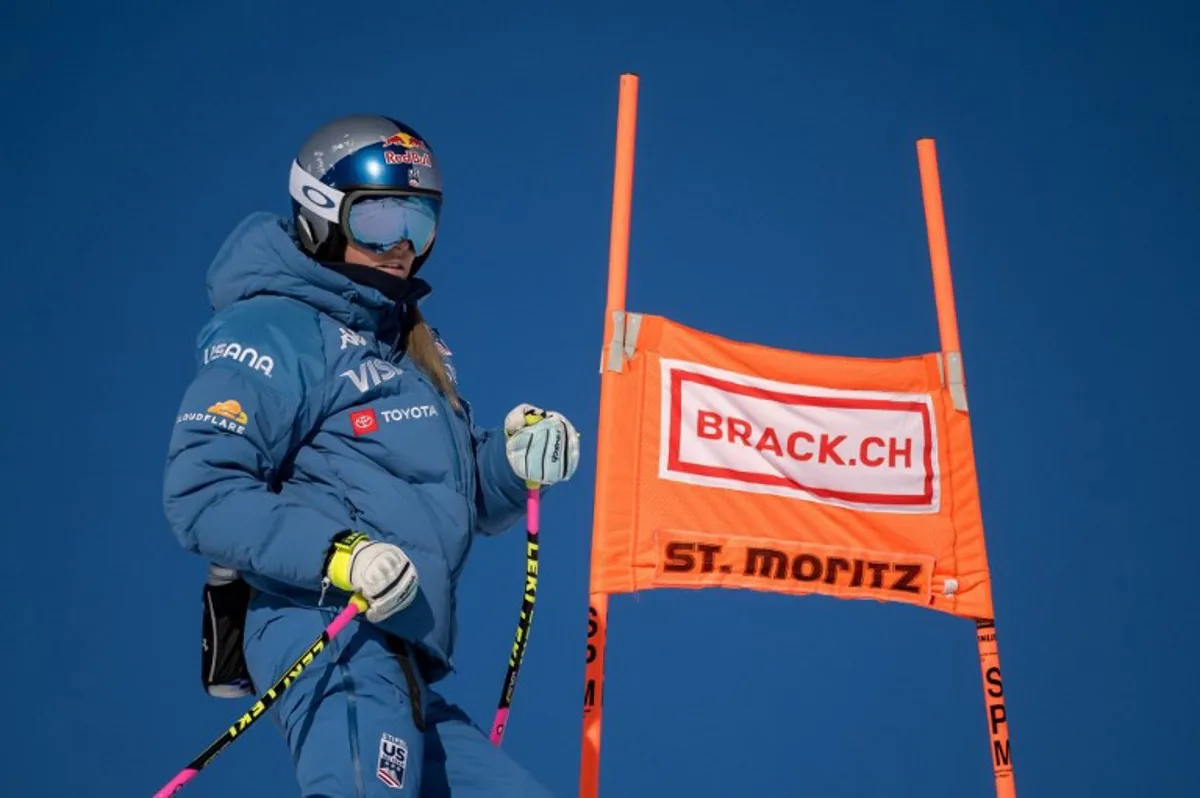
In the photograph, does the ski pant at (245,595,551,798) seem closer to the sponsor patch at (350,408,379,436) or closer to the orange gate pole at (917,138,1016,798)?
the sponsor patch at (350,408,379,436)

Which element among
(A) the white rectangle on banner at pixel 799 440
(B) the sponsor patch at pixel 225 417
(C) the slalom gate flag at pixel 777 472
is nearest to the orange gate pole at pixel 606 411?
(C) the slalom gate flag at pixel 777 472

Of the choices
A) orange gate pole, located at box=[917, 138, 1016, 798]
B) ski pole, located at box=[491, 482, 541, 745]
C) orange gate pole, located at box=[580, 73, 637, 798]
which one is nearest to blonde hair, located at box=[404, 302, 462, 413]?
ski pole, located at box=[491, 482, 541, 745]

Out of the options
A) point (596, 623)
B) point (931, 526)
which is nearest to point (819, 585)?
point (931, 526)

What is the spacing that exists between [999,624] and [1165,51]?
2.12 meters

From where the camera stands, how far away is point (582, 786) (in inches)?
110

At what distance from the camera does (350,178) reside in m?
2.34

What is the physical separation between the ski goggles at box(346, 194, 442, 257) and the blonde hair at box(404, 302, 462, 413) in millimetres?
126

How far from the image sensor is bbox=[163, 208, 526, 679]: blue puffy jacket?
2.02 meters

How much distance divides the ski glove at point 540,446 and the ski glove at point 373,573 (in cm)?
47

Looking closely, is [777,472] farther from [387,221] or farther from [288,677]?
[288,677]

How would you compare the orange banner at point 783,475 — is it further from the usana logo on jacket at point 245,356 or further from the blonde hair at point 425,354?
the usana logo on jacket at point 245,356

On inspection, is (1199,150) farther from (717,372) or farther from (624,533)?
(624,533)

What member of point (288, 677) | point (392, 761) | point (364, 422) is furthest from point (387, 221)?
point (392, 761)

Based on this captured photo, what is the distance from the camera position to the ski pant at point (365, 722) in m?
1.98
